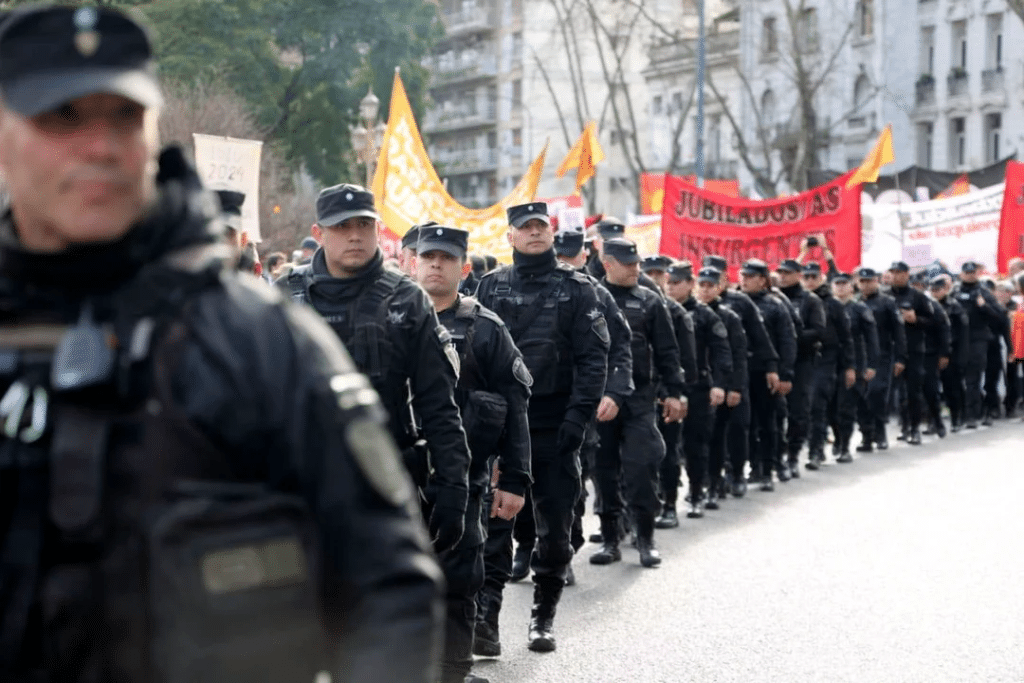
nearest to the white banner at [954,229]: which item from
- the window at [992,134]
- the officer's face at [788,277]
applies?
the officer's face at [788,277]

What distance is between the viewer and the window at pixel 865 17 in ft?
194

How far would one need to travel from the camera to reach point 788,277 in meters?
17.4

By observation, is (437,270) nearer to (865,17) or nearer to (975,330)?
(975,330)

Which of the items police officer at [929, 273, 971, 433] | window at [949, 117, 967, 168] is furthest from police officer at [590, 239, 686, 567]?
window at [949, 117, 967, 168]

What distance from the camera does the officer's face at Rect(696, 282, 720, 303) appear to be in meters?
14.5

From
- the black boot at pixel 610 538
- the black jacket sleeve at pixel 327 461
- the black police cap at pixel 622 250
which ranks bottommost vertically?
the black boot at pixel 610 538

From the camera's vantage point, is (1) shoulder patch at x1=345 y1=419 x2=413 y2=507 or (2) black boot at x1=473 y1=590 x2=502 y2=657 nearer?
(1) shoulder patch at x1=345 y1=419 x2=413 y2=507

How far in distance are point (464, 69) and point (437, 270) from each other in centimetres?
9010

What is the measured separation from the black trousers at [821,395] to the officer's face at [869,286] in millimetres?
2271

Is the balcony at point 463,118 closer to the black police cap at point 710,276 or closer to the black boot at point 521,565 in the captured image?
the black police cap at point 710,276

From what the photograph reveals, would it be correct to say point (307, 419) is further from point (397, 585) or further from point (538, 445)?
point (538, 445)

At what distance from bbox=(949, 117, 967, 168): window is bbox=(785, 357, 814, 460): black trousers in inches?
1685

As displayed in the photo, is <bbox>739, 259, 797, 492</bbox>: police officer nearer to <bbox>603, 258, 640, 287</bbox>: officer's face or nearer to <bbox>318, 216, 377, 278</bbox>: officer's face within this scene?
<bbox>603, 258, 640, 287</bbox>: officer's face

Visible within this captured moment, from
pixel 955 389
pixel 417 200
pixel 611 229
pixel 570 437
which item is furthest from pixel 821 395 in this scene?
pixel 570 437
